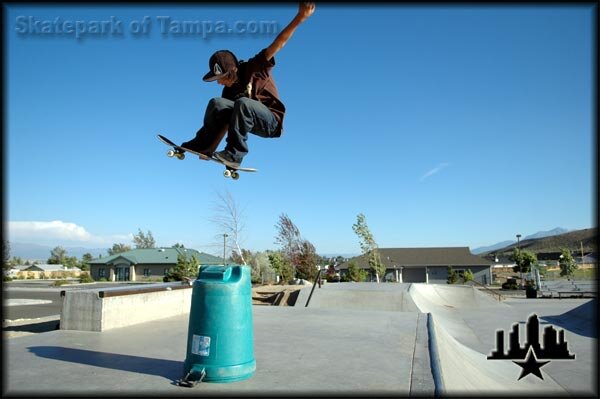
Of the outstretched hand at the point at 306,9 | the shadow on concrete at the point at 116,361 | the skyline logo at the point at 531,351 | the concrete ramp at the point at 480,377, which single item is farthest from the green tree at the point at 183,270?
the outstretched hand at the point at 306,9

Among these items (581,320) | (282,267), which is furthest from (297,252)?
(581,320)

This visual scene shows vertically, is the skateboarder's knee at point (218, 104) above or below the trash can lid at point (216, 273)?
above

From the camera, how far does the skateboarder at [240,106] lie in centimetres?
431

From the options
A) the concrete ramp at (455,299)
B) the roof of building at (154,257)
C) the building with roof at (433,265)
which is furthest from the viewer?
the roof of building at (154,257)

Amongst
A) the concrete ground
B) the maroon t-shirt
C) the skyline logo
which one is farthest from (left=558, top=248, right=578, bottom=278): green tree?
the maroon t-shirt

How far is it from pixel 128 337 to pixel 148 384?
102 inches

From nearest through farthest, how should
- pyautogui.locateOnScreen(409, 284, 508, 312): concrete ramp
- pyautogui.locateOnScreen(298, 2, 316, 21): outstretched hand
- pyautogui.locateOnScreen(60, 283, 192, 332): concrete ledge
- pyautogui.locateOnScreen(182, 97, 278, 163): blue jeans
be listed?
1. pyautogui.locateOnScreen(298, 2, 316, 21): outstretched hand
2. pyautogui.locateOnScreen(182, 97, 278, 163): blue jeans
3. pyautogui.locateOnScreen(60, 283, 192, 332): concrete ledge
4. pyautogui.locateOnScreen(409, 284, 508, 312): concrete ramp

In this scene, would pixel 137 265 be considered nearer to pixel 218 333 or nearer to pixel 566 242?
pixel 218 333

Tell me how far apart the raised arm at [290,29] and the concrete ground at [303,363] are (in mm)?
3263

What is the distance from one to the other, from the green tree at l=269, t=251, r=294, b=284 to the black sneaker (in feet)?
74.3

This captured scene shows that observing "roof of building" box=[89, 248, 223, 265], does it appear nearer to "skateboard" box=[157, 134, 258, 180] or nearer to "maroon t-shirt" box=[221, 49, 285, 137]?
"skateboard" box=[157, 134, 258, 180]

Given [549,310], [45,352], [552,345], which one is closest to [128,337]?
[45,352]

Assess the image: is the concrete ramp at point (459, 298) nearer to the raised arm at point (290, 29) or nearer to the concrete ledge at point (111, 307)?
the concrete ledge at point (111, 307)

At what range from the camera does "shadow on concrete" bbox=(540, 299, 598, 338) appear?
11.6 meters
